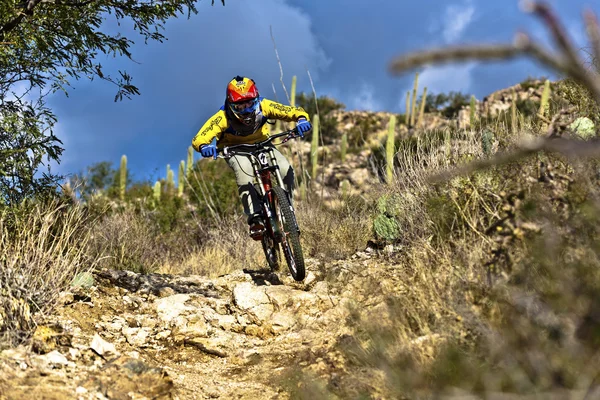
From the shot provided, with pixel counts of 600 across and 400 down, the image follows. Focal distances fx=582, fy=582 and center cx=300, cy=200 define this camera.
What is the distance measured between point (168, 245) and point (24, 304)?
767cm

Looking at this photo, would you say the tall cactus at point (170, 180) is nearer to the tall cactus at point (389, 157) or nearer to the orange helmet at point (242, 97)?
the tall cactus at point (389, 157)

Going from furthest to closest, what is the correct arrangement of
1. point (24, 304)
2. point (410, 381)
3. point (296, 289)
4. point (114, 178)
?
point (114, 178), point (296, 289), point (24, 304), point (410, 381)

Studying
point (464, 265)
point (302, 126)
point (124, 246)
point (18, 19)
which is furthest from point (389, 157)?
point (464, 265)

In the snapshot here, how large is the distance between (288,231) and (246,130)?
1.41 meters

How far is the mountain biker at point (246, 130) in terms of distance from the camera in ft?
20.4

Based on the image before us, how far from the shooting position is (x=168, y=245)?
1184 centimetres

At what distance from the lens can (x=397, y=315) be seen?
372cm

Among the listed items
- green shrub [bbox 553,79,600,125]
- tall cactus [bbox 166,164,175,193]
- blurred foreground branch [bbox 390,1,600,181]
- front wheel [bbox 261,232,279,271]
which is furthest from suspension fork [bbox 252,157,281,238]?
tall cactus [bbox 166,164,175,193]

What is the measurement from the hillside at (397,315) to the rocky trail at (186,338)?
0.6 inches

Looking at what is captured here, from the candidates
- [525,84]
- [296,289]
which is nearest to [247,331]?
[296,289]

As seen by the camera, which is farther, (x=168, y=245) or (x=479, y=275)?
(x=168, y=245)

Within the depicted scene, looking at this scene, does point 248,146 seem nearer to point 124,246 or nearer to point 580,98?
point 580,98

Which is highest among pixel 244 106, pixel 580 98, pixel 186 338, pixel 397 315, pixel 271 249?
pixel 244 106

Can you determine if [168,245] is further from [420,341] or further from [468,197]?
[420,341]
